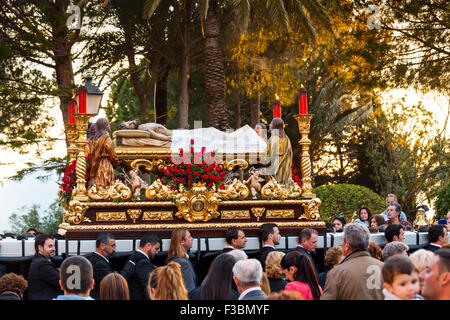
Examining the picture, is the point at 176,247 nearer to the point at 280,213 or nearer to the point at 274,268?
the point at 274,268

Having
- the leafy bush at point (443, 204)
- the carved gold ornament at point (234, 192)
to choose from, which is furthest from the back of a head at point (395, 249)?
the leafy bush at point (443, 204)

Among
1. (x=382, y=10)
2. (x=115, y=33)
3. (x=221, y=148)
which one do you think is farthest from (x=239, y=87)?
(x=221, y=148)

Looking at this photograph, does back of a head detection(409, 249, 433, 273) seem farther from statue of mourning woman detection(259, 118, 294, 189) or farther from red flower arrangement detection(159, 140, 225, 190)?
statue of mourning woman detection(259, 118, 294, 189)

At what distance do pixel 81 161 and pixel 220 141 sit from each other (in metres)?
2.32

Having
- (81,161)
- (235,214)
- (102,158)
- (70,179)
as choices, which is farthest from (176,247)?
(70,179)

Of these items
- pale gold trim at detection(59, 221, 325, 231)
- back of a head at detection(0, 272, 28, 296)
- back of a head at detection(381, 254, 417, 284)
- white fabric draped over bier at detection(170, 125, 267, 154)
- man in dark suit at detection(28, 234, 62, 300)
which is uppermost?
white fabric draped over bier at detection(170, 125, 267, 154)

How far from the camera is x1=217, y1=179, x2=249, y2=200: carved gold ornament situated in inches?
442

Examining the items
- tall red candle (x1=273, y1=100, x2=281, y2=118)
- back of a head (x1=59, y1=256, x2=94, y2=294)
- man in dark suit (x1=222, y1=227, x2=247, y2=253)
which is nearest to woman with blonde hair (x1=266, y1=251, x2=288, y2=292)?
back of a head (x1=59, y1=256, x2=94, y2=294)

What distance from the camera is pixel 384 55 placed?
1638cm

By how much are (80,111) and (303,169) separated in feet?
12.0

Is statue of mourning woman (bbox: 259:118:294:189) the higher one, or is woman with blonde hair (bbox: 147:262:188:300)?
statue of mourning woman (bbox: 259:118:294:189)

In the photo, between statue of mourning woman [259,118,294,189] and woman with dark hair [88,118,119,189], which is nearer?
woman with dark hair [88,118,119,189]

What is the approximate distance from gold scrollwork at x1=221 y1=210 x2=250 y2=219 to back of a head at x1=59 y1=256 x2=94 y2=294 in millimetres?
5690
